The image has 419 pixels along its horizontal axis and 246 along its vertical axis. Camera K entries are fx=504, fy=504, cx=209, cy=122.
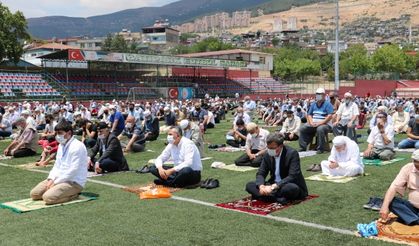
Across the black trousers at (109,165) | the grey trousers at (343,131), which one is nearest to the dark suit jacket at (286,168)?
the black trousers at (109,165)

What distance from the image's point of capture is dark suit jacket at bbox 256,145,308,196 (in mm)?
7441

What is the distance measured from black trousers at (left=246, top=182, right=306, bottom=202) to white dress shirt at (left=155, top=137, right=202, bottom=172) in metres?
1.54

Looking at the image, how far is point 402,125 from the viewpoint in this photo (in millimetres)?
16984

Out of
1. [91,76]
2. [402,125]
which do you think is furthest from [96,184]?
[91,76]

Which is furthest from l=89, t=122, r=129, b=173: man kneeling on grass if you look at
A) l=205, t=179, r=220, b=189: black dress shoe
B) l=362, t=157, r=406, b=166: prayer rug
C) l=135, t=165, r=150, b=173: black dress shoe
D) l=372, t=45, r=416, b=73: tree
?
l=372, t=45, r=416, b=73: tree

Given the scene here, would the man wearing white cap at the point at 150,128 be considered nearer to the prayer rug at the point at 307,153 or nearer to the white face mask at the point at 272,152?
the prayer rug at the point at 307,153

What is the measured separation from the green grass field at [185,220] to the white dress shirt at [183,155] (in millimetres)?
510

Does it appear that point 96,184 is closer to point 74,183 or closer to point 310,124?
point 74,183

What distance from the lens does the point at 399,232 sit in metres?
5.77

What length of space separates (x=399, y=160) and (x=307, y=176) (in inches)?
114

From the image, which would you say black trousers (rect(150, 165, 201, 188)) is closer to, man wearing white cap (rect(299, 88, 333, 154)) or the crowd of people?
the crowd of people

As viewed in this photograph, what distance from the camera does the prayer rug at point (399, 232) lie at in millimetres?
5605

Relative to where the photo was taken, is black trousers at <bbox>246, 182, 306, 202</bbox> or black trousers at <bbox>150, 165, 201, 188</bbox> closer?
black trousers at <bbox>246, 182, 306, 202</bbox>

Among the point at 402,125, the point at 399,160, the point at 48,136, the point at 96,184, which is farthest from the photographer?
the point at 402,125
